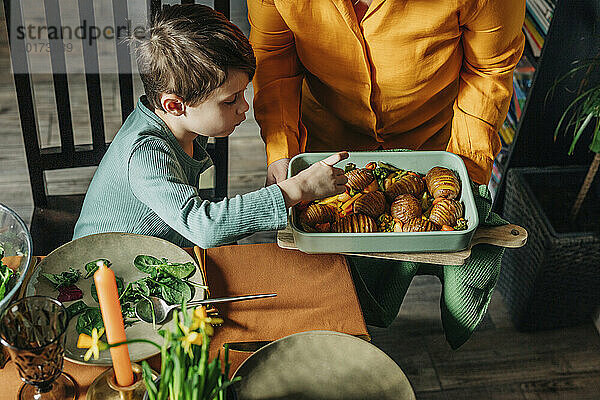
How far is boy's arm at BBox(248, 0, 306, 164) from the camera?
150cm

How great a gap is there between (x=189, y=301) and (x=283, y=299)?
0.16m

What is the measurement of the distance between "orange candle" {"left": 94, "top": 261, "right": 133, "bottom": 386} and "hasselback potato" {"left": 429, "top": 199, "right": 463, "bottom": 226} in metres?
0.60

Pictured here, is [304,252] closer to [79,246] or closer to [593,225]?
[79,246]

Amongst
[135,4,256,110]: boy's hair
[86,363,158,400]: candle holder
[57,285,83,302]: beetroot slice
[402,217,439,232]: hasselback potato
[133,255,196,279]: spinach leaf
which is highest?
[135,4,256,110]: boy's hair

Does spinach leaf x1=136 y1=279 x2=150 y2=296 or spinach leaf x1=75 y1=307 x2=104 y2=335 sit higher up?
spinach leaf x1=136 y1=279 x2=150 y2=296

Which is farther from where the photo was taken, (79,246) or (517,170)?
(517,170)

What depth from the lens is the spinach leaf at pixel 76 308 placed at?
104 centimetres

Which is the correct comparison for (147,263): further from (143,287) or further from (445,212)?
(445,212)

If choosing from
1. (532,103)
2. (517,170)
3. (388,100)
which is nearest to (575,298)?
(517,170)

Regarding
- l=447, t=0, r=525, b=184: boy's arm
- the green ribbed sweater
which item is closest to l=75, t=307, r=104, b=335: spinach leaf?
the green ribbed sweater

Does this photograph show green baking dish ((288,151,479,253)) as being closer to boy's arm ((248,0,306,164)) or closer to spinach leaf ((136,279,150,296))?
spinach leaf ((136,279,150,296))

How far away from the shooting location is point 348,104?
5.18 feet

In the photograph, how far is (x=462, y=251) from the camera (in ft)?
3.79

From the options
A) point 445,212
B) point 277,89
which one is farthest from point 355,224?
point 277,89
